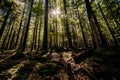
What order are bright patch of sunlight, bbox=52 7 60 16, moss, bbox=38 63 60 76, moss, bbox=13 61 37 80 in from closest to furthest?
moss, bbox=13 61 37 80 → moss, bbox=38 63 60 76 → bright patch of sunlight, bbox=52 7 60 16

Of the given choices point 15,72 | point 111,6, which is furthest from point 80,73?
point 111,6

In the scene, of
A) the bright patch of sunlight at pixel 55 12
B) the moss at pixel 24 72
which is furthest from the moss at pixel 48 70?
the bright patch of sunlight at pixel 55 12

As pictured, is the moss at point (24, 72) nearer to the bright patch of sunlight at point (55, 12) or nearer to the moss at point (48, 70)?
the moss at point (48, 70)

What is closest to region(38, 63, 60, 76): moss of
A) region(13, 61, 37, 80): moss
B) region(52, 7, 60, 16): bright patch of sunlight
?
region(13, 61, 37, 80): moss

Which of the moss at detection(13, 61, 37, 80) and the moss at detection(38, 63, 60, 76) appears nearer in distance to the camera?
the moss at detection(13, 61, 37, 80)

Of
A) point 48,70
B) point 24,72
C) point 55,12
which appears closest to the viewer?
point 24,72

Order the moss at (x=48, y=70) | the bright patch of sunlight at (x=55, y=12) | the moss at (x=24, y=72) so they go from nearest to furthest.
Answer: the moss at (x=24, y=72) → the moss at (x=48, y=70) → the bright patch of sunlight at (x=55, y=12)

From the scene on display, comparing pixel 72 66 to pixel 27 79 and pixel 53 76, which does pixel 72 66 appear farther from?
pixel 27 79

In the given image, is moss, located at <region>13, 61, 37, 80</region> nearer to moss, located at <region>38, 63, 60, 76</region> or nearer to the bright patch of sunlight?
moss, located at <region>38, 63, 60, 76</region>

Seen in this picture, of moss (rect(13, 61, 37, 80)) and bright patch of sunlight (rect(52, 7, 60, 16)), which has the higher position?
bright patch of sunlight (rect(52, 7, 60, 16))

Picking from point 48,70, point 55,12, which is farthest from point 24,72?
point 55,12

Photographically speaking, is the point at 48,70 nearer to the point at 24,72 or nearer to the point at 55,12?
the point at 24,72

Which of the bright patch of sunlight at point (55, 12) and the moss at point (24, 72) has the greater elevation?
the bright patch of sunlight at point (55, 12)

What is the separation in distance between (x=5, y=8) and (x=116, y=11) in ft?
52.8
